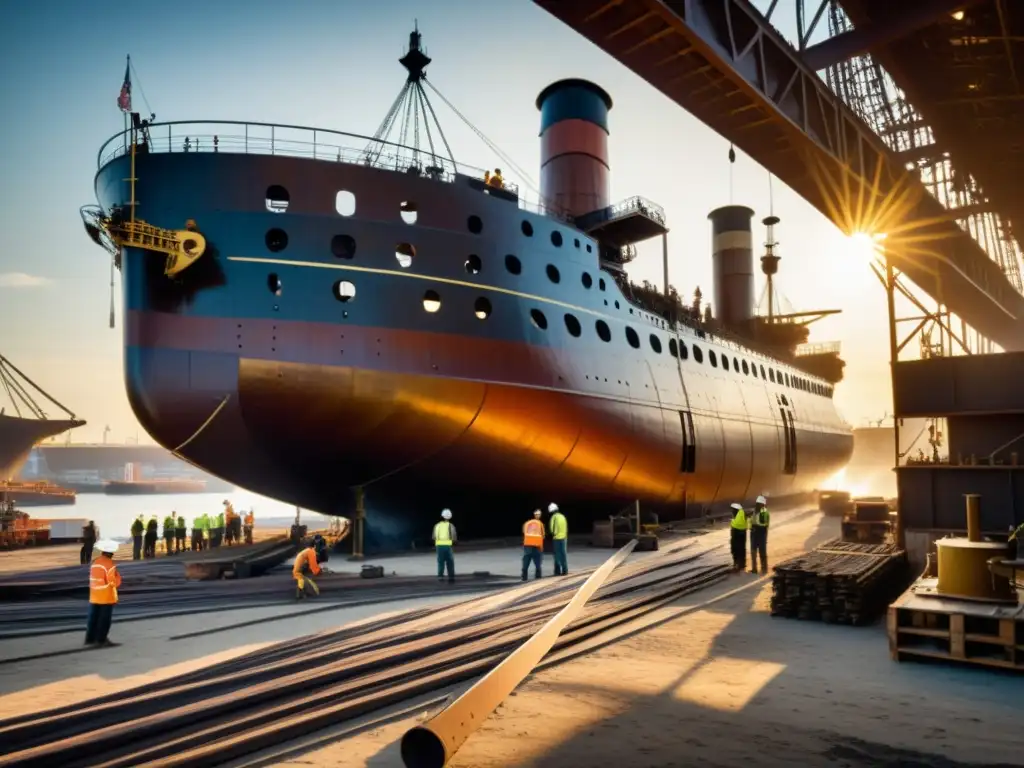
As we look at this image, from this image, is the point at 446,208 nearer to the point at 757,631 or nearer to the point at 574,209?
the point at 574,209

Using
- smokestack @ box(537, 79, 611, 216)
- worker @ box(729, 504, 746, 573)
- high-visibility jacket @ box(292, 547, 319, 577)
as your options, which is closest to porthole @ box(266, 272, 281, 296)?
high-visibility jacket @ box(292, 547, 319, 577)

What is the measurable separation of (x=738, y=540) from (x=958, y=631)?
6090 mm

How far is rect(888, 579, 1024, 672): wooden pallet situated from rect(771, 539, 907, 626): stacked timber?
1383 millimetres

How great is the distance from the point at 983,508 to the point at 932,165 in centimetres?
1019

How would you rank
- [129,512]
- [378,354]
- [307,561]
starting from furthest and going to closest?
[129,512] < [378,354] < [307,561]

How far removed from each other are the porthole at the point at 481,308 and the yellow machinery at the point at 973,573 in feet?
30.5

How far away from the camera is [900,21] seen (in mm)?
10047

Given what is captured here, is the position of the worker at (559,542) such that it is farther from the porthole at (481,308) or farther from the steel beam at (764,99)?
the steel beam at (764,99)

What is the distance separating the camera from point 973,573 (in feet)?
22.5

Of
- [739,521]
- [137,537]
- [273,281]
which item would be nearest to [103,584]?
[273,281]

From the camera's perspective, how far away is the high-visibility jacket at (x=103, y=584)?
7.24 meters

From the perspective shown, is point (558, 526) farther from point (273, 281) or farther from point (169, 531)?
point (169, 531)

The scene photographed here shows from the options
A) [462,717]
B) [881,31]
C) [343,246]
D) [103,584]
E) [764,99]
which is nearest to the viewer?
[462,717]

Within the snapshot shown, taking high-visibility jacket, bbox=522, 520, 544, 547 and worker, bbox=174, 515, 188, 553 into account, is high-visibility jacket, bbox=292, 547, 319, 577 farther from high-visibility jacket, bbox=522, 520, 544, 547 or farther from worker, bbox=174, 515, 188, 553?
worker, bbox=174, 515, 188, 553
